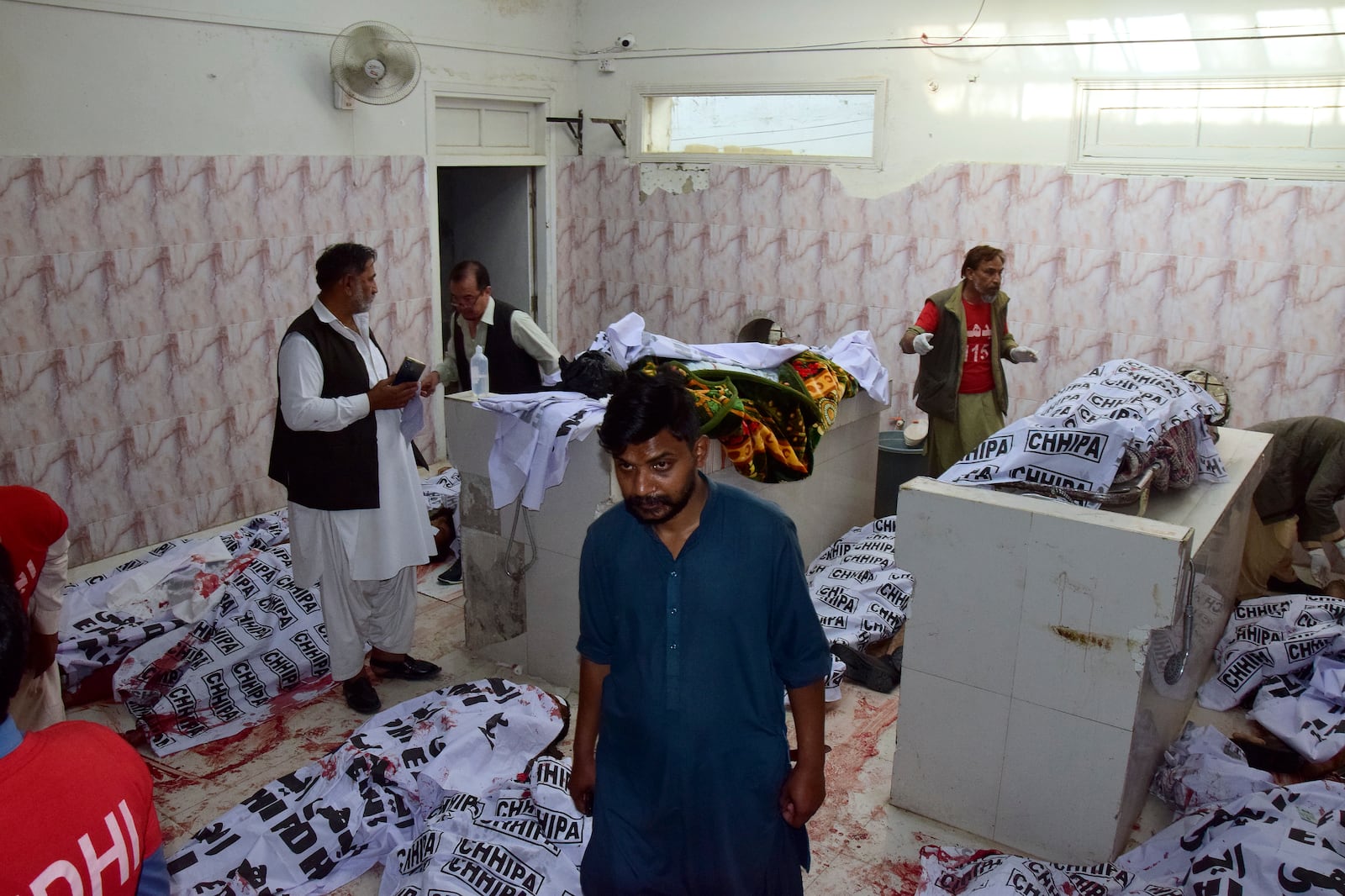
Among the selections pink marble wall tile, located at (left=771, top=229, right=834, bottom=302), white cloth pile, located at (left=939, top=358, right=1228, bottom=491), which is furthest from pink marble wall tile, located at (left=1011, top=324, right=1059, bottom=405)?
white cloth pile, located at (left=939, top=358, right=1228, bottom=491)

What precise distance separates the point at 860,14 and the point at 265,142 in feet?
13.2

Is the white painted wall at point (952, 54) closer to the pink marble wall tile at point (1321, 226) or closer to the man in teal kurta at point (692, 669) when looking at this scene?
the pink marble wall tile at point (1321, 226)

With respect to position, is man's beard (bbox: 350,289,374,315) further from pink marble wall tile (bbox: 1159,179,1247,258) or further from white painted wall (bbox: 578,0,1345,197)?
pink marble wall tile (bbox: 1159,179,1247,258)

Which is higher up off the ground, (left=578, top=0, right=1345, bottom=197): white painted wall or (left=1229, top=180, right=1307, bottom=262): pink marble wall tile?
(left=578, top=0, right=1345, bottom=197): white painted wall

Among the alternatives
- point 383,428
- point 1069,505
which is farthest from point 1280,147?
point 383,428

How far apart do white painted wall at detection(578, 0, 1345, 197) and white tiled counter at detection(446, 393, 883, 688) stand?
3286 mm

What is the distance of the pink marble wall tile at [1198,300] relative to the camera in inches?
247

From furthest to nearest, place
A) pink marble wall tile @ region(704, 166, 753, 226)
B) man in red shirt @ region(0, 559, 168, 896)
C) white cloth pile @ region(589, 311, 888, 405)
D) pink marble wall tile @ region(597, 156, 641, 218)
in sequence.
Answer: pink marble wall tile @ region(597, 156, 641, 218) < pink marble wall tile @ region(704, 166, 753, 226) < white cloth pile @ region(589, 311, 888, 405) < man in red shirt @ region(0, 559, 168, 896)

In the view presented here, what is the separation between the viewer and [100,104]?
219 inches

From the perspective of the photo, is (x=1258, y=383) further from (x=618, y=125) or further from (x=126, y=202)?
(x=126, y=202)

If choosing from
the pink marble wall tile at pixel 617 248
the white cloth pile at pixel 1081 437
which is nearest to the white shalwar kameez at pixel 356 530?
the white cloth pile at pixel 1081 437

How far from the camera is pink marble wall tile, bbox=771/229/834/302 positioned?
7754 millimetres

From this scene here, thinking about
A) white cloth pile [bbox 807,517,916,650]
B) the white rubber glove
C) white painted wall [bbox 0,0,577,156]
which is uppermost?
white painted wall [bbox 0,0,577,156]

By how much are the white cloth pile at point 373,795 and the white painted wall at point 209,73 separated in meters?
3.66
